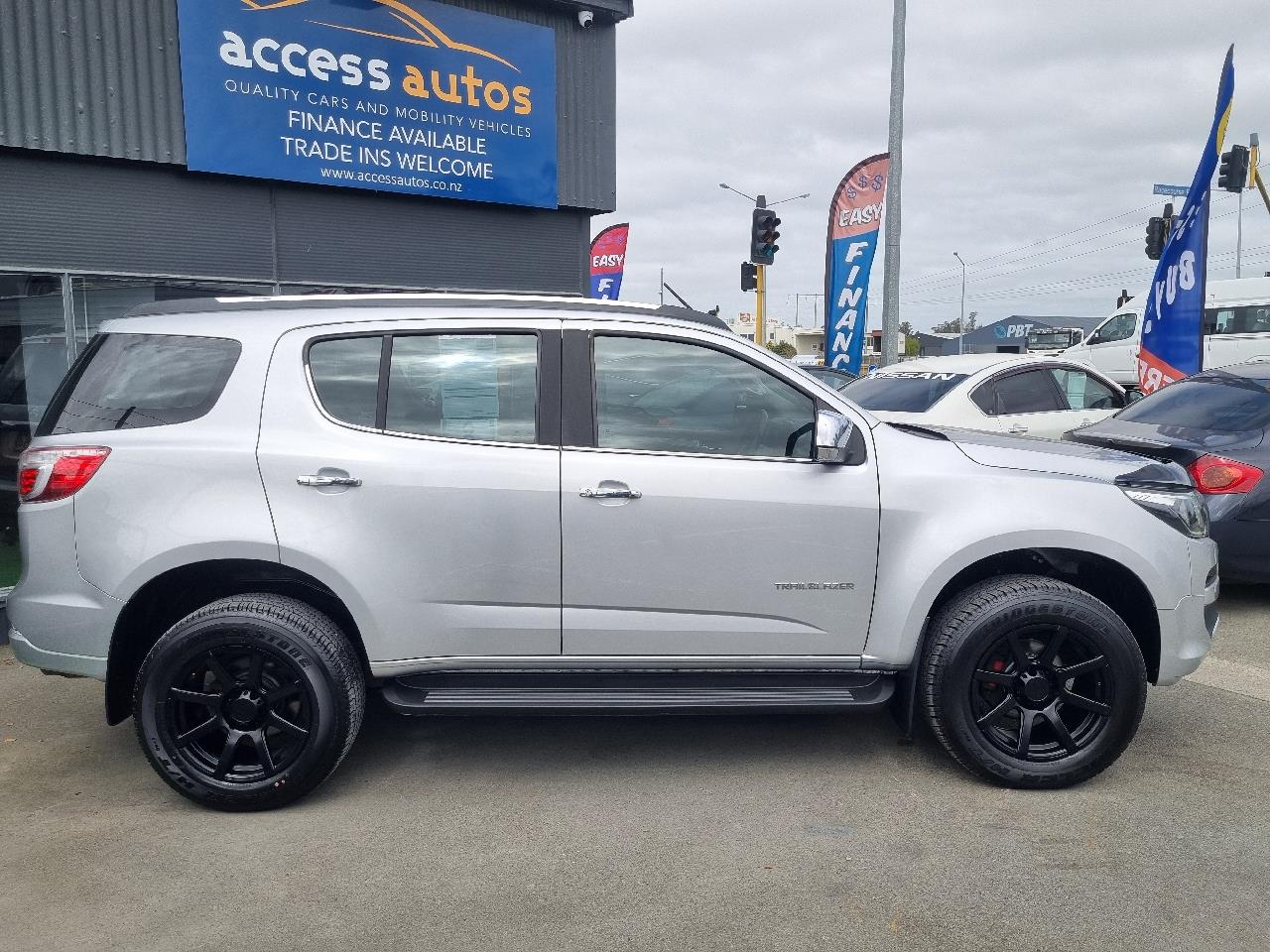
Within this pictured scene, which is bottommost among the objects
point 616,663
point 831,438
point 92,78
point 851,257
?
point 616,663

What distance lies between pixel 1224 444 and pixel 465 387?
519 cm

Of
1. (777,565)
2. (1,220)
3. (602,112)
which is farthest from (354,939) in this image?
(602,112)

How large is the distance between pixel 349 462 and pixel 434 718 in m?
1.67

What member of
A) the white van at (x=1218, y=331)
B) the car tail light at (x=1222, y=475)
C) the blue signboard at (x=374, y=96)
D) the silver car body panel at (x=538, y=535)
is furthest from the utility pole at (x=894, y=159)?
the silver car body panel at (x=538, y=535)

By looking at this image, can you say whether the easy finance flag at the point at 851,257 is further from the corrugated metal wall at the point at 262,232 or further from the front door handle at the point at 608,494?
the front door handle at the point at 608,494

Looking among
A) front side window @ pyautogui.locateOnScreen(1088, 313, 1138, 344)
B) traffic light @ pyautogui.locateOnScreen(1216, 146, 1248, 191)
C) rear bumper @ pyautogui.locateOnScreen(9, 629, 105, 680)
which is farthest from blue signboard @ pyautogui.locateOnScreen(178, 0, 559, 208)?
traffic light @ pyautogui.locateOnScreen(1216, 146, 1248, 191)

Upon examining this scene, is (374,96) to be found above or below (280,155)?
above

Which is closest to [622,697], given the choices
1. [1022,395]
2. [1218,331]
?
[1022,395]

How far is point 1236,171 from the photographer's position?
20812mm

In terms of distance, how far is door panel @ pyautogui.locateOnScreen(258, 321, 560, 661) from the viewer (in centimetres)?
378

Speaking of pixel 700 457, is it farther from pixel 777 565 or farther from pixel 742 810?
pixel 742 810

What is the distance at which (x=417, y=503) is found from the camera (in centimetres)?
379

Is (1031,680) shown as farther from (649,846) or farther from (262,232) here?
(262,232)

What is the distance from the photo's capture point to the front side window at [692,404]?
3973 millimetres
